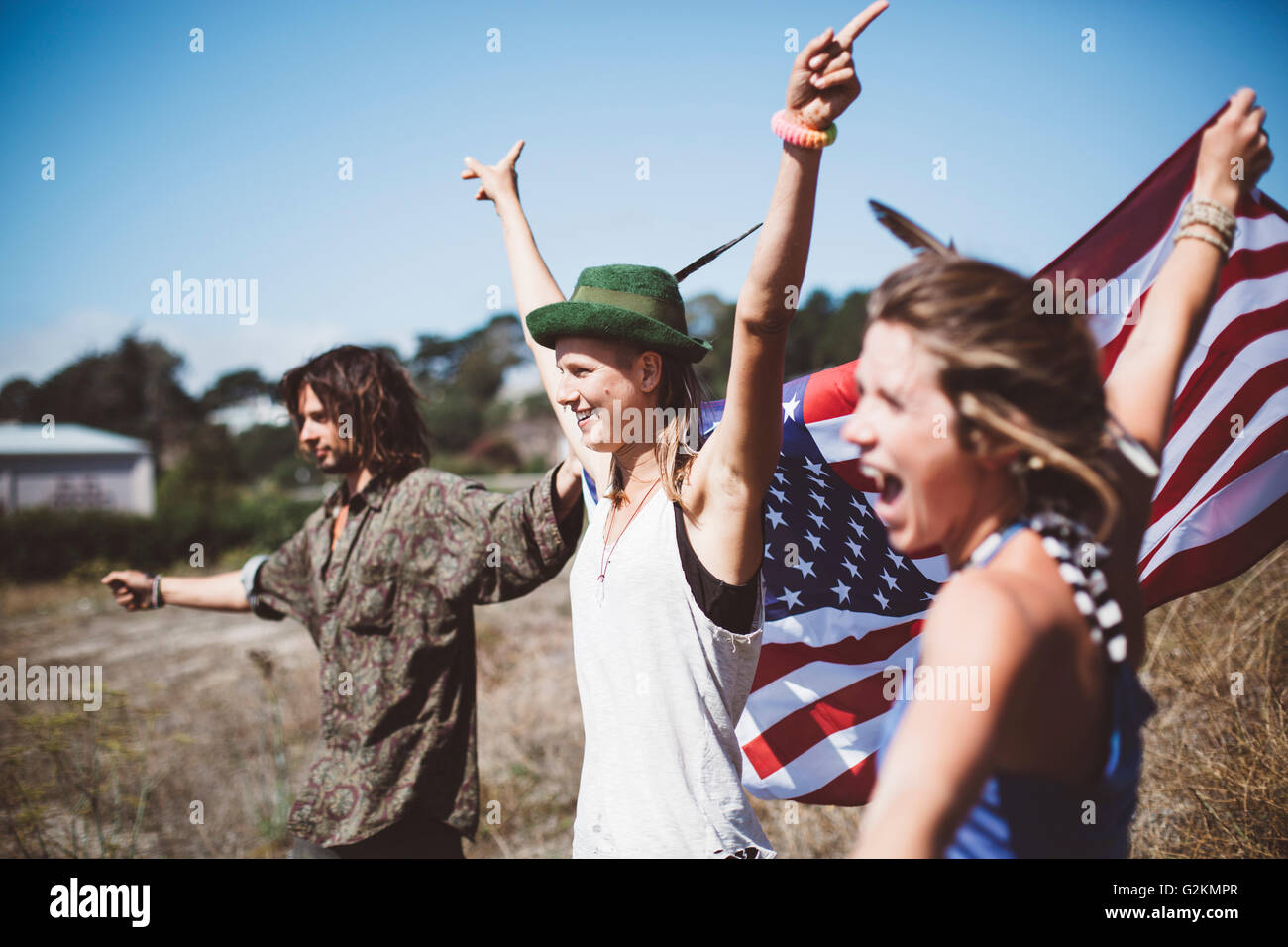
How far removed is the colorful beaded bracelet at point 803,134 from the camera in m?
1.37

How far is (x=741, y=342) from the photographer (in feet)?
5.09

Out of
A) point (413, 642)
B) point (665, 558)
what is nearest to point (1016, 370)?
point (665, 558)

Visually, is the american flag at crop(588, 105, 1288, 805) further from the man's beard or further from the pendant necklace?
the man's beard

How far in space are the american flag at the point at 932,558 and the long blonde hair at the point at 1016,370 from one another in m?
1.11

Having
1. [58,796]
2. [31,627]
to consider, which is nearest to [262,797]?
[58,796]

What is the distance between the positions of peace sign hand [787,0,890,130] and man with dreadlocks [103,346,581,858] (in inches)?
58.4

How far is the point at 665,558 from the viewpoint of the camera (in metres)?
1.89

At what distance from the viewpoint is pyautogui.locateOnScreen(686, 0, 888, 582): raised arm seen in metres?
1.35

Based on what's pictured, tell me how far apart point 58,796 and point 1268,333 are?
25.3 feet

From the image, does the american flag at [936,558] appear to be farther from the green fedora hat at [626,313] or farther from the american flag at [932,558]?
the green fedora hat at [626,313]

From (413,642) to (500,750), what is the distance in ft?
14.3

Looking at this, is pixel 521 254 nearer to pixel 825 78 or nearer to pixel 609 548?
pixel 609 548

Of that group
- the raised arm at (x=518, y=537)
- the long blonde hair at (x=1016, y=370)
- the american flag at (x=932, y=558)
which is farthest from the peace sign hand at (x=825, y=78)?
the raised arm at (x=518, y=537)
